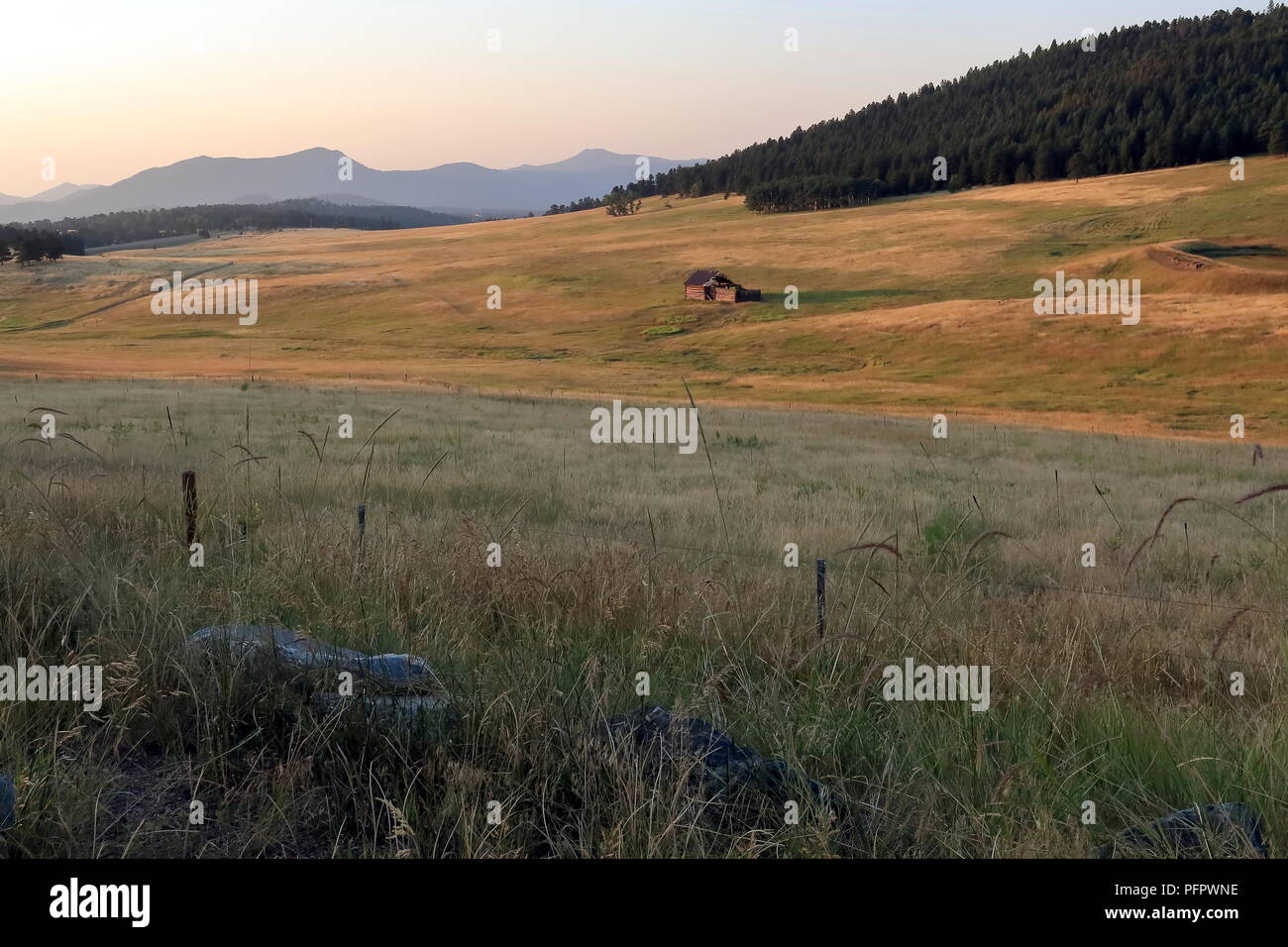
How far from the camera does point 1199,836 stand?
3.17m

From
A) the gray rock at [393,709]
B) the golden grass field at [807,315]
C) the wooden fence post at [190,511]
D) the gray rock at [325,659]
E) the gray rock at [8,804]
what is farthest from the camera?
the golden grass field at [807,315]

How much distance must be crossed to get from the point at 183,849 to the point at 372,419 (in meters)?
25.6

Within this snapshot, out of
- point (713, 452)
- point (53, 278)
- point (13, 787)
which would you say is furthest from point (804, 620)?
point (53, 278)

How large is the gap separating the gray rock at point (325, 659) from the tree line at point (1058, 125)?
11902cm

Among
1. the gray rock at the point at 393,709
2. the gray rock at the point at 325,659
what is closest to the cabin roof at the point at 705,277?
the gray rock at the point at 325,659

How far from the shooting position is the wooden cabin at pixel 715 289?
277 feet

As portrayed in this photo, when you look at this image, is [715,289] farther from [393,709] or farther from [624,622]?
[393,709]

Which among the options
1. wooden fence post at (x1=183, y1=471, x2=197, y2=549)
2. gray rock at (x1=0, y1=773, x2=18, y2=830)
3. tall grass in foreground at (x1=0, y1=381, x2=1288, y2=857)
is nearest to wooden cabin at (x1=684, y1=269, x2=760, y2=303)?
tall grass in foreground at (x1=0, y1=381, x2=1288, y2=857)

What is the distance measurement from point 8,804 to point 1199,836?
12.2 feet

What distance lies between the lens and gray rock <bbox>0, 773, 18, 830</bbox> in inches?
114

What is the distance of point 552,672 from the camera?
417 centimetres

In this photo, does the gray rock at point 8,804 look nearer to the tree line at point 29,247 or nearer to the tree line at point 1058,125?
the tree line at point 1058,125

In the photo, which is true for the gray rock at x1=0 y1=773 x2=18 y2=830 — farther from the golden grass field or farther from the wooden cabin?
the wooden cabin

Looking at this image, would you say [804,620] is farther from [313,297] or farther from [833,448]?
[313,297]
